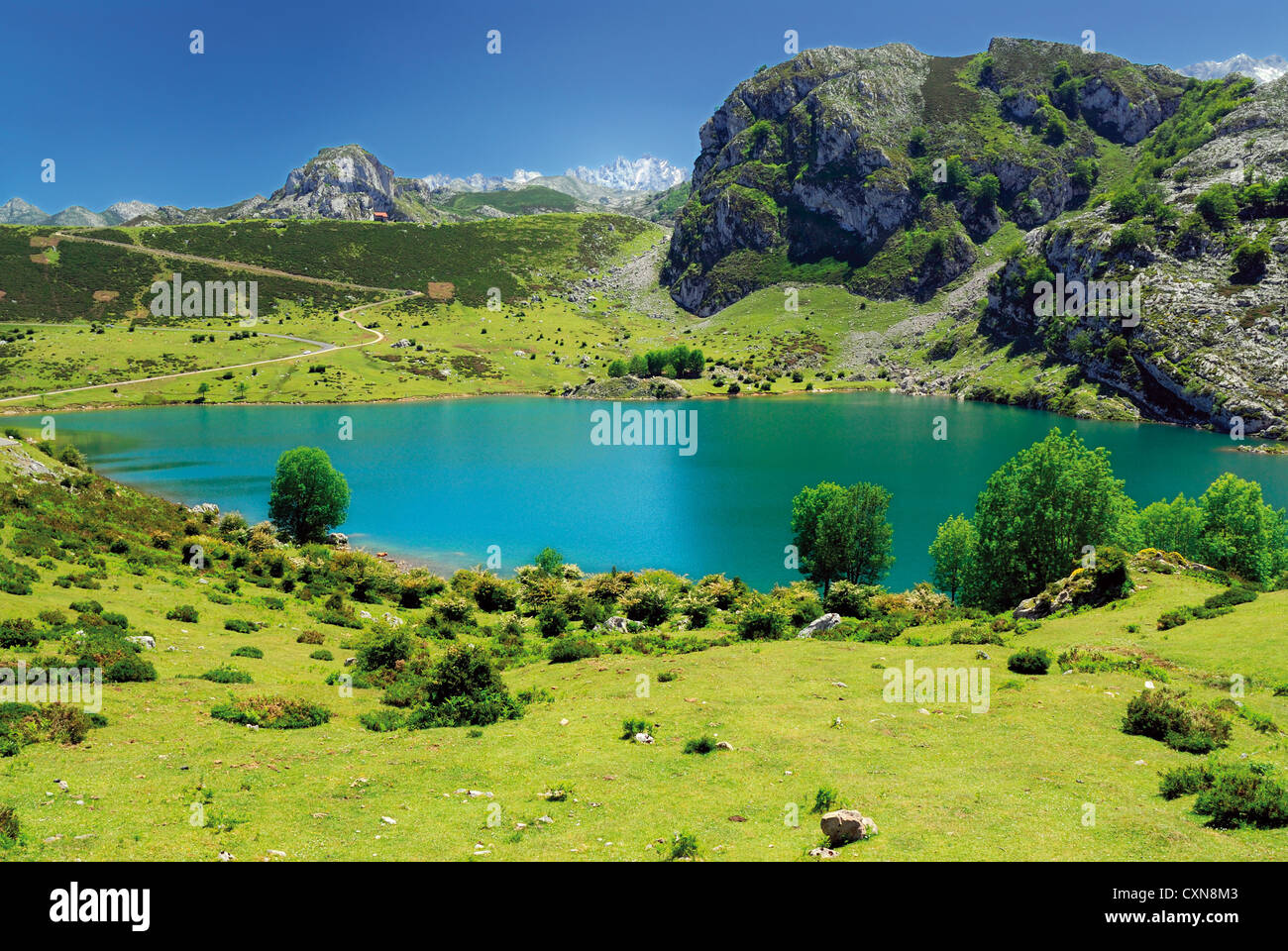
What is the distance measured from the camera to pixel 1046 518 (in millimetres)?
49562

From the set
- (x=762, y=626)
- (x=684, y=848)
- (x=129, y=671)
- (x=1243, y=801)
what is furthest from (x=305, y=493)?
(x=1243, y=801)

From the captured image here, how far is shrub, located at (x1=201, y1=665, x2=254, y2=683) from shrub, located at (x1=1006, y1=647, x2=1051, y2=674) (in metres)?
34.2

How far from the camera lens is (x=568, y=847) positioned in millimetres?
14742

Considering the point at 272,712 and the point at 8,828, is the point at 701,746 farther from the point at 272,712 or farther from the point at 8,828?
the point at 8,828

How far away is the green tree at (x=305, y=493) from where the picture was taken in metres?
73.5

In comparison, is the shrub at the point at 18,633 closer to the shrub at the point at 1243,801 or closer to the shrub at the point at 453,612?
the shrub at the point at 453,612

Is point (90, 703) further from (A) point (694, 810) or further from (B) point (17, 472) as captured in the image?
(B) point (17, 472)

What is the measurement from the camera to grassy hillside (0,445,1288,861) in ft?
48.7

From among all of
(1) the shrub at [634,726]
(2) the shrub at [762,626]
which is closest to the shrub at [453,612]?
(2) the shrub at [762,626]

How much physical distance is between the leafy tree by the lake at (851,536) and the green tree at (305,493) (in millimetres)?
52706
